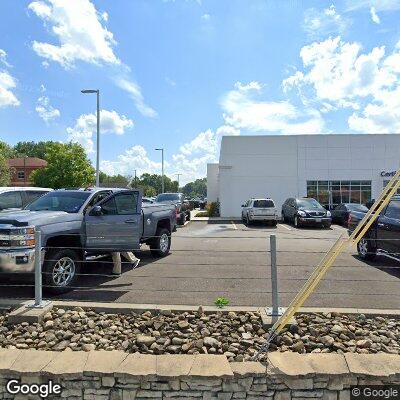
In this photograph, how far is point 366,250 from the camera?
9945 millimetres

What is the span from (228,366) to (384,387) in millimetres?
1461

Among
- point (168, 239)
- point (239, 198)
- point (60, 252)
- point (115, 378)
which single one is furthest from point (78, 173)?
point (115, 378)

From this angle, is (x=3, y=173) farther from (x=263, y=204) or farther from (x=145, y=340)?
(x=145, y=340)

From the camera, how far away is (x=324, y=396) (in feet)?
11.6

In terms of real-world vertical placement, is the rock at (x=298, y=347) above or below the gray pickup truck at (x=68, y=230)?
below

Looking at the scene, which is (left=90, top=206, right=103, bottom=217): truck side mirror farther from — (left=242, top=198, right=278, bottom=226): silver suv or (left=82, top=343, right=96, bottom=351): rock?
(left=242, top=198, right=278, bottom=226): silver suv

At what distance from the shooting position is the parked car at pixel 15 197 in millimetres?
11719

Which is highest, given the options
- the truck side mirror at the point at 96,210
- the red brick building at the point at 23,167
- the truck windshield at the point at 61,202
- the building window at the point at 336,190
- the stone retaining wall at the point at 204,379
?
the red brick building at the point at 23,167

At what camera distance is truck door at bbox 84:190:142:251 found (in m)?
7.38

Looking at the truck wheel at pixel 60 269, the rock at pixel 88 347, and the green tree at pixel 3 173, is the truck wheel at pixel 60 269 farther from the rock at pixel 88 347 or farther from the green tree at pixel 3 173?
the green tree at pixel 3 173

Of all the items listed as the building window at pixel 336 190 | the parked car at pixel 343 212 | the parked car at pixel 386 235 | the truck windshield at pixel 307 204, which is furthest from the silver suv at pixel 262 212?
the parked car at pixel 386 235

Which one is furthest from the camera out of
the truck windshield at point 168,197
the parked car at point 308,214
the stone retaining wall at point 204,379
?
the truck windshield at point 168,197

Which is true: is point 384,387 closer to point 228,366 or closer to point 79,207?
point 228,366

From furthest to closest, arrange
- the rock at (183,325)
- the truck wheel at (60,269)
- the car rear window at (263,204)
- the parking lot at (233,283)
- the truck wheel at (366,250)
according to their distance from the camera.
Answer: the car rear window at (263,204), the truck wheel at (366,250), the truck wheel at (60,269), the parking lot at (233,283), the rock at (183,325)
